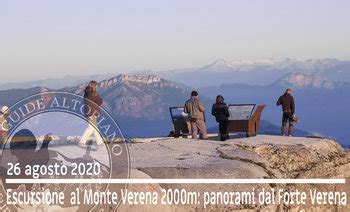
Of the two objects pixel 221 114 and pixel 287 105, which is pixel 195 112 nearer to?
pixel 221 114

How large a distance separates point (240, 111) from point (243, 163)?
7.30 metres

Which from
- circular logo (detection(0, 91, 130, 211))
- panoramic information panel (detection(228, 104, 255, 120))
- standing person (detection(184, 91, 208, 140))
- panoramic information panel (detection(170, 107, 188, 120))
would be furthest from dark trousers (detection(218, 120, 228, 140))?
circular logo (detection(0, 91, 130, 211))

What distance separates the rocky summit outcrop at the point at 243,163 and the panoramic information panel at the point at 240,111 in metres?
1.96

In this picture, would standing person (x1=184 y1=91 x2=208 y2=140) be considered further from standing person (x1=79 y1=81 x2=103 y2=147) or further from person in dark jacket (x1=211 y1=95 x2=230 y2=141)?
standing person (x1=79 y1=81 x2=103 y2=147)

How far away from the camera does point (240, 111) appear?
66.1ft

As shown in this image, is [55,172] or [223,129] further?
[223,129]

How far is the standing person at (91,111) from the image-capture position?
1416 cm

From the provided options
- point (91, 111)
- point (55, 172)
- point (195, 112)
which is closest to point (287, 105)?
point (195, 112)

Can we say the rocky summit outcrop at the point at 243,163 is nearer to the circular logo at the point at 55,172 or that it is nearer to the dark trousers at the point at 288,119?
the circular logo at the point at 55,172

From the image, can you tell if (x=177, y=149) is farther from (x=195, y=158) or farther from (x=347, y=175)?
(x=347, y=175)

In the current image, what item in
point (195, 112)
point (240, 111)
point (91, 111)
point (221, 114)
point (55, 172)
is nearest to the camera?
point (55, 172)

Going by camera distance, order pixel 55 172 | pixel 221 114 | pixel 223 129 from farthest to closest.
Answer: pixel 221 114 < pixel 223 129 < pixel 55 172

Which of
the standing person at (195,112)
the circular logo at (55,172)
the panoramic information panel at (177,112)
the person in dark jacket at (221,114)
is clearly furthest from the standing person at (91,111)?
the panoramic information panel at (177,112)

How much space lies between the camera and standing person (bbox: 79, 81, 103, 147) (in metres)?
14.2
